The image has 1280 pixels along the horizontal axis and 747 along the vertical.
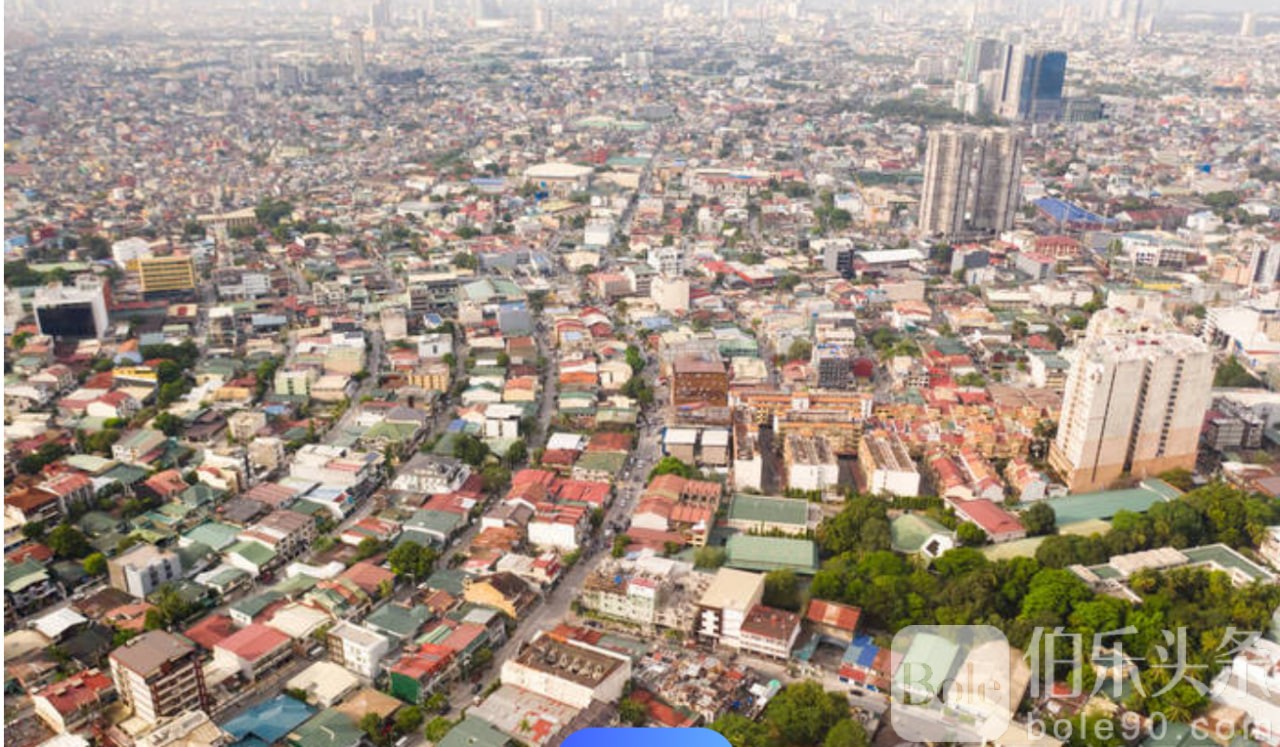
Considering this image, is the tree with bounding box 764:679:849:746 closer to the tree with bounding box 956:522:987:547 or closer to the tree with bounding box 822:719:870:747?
the tree with bounding box 822:719:870:747

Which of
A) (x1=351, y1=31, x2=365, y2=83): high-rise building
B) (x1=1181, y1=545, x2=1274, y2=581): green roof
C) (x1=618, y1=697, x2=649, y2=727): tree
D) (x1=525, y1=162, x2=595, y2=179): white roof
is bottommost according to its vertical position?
(x1=618, y1=697, x2=649, y2=727): tree

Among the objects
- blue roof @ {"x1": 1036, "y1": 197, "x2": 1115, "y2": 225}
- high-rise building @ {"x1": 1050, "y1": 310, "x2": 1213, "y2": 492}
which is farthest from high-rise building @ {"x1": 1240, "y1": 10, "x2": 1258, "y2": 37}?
high-rise building @ {"x1": 1050, "y1": 310, "x2": 1213, "y2": 492}

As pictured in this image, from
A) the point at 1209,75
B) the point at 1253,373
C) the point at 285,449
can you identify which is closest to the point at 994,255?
the point at 1253,373

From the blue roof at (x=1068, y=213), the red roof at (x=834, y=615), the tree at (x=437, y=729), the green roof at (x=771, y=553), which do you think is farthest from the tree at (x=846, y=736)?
the blue roof at (x=1068, y=213)

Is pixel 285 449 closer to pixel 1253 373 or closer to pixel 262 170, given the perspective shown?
pixel 1253 373

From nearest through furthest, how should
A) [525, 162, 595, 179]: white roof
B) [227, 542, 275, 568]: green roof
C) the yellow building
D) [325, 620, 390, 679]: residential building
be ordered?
[325, 620, 390, 679]: residential building → [227, 542, 275, 568]: green roof → the yellow building → [525, 162, 595, 179]: white roof

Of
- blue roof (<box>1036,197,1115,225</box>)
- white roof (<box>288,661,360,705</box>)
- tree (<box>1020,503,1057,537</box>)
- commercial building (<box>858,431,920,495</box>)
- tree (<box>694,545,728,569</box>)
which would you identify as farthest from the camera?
blue roof (<box>1036,197,1115,225</box>)

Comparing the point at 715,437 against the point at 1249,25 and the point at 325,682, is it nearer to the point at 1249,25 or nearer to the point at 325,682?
the point at 325,682
